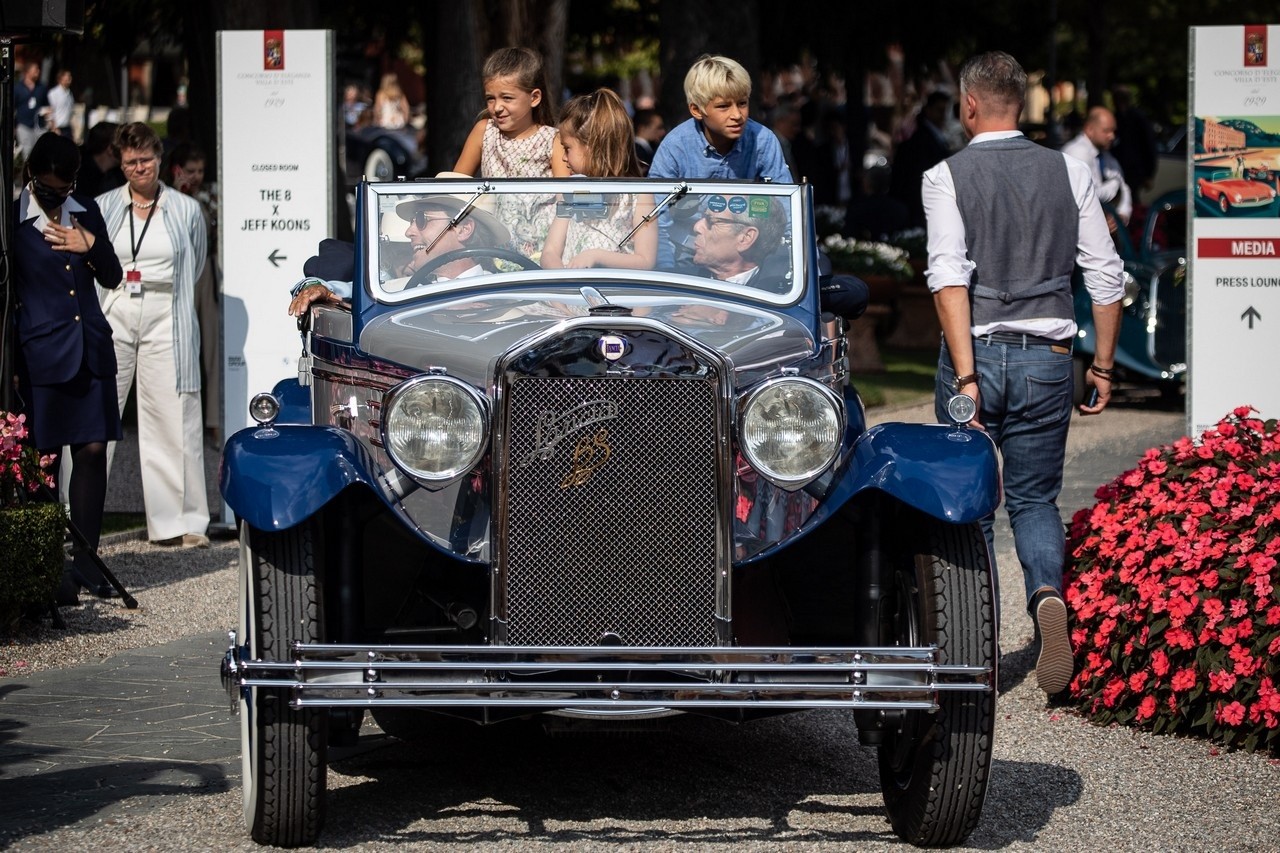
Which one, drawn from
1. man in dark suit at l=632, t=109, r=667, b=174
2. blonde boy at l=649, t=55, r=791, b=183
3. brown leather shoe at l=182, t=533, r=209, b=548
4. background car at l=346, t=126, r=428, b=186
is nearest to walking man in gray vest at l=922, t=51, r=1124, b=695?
blonde boy at l=649, t=55, r=791, b=183

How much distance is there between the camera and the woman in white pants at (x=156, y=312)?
955 cm

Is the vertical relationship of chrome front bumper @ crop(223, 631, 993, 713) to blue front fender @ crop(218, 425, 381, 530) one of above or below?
below

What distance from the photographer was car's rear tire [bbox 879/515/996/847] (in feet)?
15.7

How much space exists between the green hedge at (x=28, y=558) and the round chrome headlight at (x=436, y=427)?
3.15 m

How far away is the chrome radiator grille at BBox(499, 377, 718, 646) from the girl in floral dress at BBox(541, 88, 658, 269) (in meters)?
1.09

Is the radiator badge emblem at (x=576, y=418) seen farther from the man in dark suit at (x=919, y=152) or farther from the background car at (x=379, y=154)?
the background car at (x=379, y=154)

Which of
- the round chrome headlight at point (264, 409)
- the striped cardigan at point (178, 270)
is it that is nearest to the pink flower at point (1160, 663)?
the round chrome headlight at point (264, 409)

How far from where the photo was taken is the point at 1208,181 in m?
9.75

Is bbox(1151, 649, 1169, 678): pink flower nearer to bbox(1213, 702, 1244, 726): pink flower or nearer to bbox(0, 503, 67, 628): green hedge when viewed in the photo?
bbox(1213, 702, 1244, 726): pink flower

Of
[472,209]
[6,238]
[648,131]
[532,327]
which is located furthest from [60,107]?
[532,327]

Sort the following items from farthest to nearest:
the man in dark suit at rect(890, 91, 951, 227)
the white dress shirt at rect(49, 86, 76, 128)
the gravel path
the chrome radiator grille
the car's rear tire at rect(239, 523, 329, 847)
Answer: the white dress shirt at rect(49, 86, 76, 128) → the man in dark suit at rect(890, 91, 951, 227) → the gravel path → the chrome radiator grille → the car's rear tire at rect(239, 523, 329, 847)

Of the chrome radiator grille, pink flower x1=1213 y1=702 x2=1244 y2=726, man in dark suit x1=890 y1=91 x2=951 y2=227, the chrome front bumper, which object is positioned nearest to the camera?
the chrome front bumper

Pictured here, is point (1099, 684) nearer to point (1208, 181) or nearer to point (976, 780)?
point (976, 780)

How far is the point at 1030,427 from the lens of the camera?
655 cm
